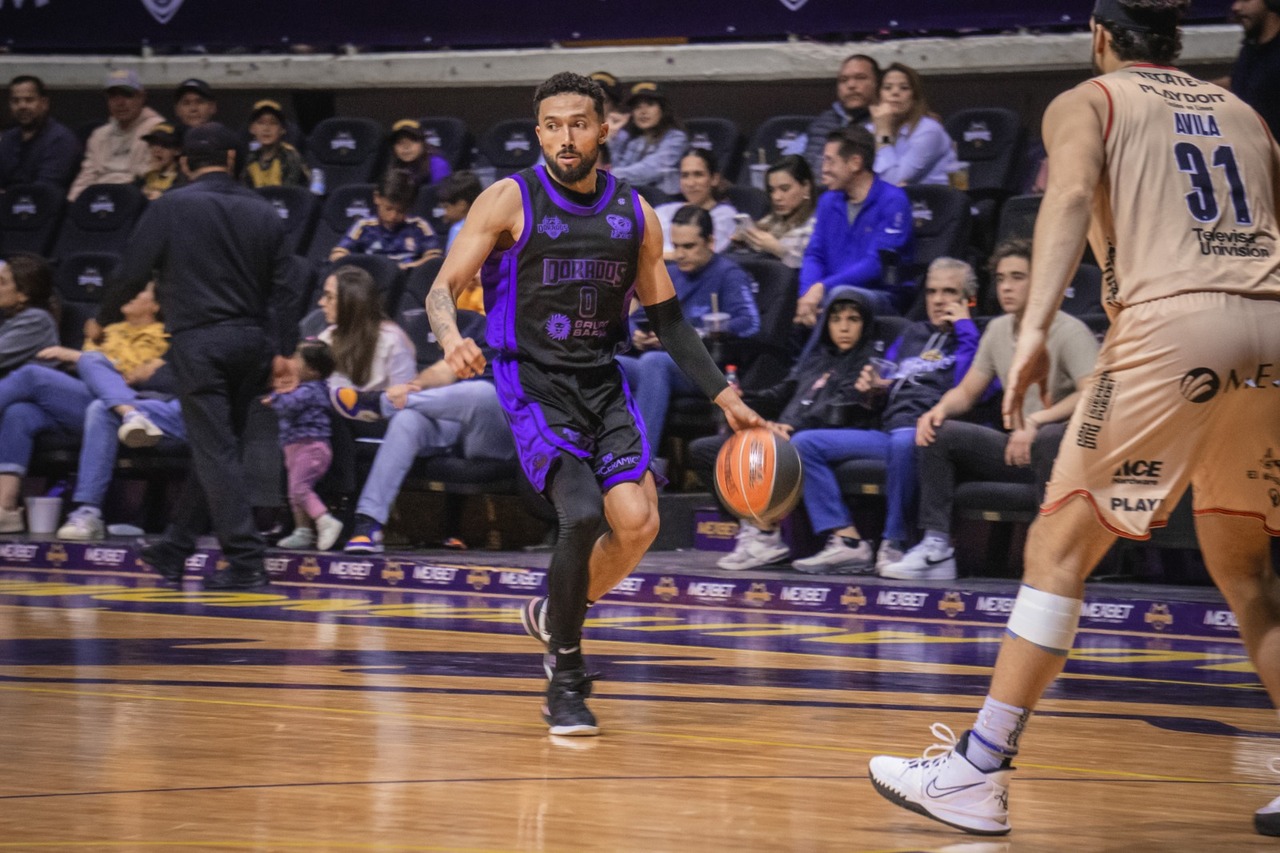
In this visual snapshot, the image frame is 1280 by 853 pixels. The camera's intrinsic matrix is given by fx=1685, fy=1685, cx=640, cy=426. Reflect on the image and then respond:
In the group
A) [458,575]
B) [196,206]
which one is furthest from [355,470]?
[196,206]

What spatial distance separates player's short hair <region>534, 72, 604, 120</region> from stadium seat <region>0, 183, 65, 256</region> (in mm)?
8893

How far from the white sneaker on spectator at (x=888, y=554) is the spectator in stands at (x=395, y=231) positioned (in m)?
3.91

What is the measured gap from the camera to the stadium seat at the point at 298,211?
11.9 m

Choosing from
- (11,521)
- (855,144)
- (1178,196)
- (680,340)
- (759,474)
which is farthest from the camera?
(11,521)

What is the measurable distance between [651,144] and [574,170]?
6004 mm

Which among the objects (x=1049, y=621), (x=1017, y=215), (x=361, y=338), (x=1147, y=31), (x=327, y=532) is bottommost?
(x=327, y=532)

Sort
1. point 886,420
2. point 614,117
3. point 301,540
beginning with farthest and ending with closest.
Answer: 1. point 614,117
2. point 301,540
3. point 886,420

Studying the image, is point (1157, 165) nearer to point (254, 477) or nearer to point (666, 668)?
point (666, 668)

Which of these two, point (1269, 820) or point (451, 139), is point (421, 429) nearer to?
point (451, 139)

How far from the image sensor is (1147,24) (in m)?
3.77

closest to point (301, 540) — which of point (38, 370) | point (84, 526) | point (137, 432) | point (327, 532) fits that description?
point (327, 532)

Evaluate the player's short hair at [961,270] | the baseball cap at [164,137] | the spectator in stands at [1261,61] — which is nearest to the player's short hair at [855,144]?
the player's short hair at [961,270]

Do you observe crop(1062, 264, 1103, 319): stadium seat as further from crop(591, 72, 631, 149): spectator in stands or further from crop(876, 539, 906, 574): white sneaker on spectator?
crop(591, 72, 631, 149): spectator in stands

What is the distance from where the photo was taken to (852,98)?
10.4 metres
